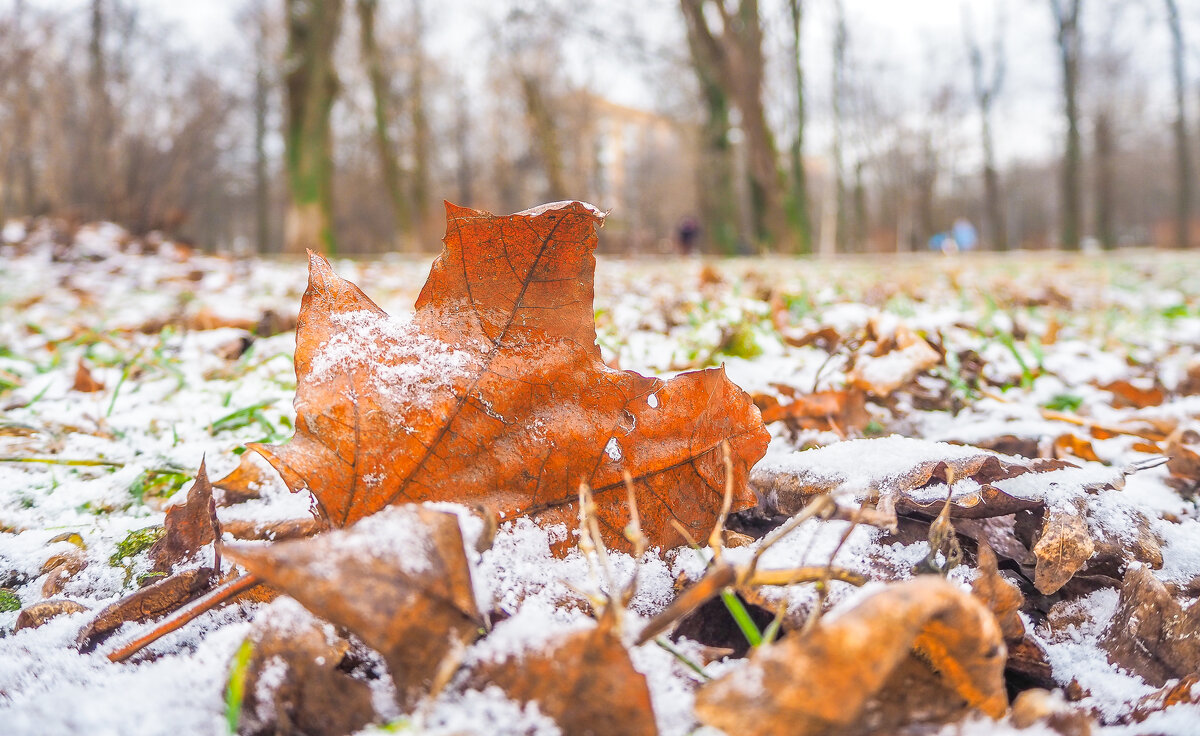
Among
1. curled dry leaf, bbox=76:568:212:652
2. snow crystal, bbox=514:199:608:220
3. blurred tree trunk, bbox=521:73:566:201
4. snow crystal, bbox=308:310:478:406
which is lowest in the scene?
curled dry leaf, bbox=76:568:212:652

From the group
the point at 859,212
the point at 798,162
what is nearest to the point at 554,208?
the point at 798,162

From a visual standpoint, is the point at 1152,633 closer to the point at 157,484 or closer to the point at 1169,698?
the point at 1169,698

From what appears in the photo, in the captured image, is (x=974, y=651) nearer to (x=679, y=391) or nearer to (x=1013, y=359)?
(x=679, y=391)

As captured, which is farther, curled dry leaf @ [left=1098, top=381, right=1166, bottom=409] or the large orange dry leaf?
curled dry leaf @ [left=1098, top=381, right=1166, bottom=409]

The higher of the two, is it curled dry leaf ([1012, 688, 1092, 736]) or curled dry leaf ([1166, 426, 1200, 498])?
curled dry leaf ([1166, 426, 1200, 498])

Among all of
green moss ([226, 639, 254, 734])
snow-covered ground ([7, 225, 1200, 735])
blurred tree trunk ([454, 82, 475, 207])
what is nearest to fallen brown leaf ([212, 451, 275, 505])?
snow-covered ground ([7, 225, 1200, 735])

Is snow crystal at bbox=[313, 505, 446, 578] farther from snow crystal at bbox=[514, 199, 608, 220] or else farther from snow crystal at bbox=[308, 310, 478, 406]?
snow crystal at bbox=[514, 199, 608, 220]

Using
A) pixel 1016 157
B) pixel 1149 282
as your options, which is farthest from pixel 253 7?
pixel 1016 157
